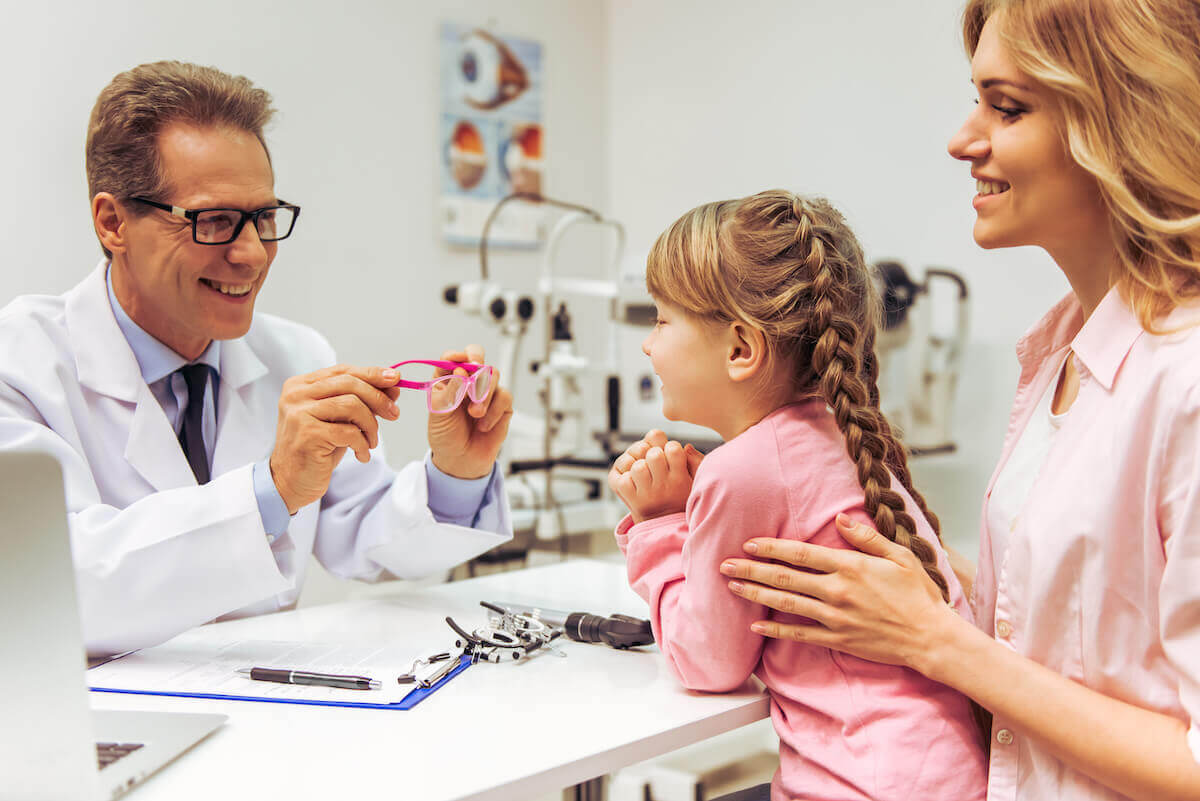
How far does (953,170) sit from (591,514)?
1.52 metres

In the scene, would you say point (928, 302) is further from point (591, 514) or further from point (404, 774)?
point (404, 774)

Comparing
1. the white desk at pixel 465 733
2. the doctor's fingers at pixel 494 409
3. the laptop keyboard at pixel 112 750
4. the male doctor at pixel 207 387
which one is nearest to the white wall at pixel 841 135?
the doctor's fingers at pixel 494 409

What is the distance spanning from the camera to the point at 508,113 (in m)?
3.66

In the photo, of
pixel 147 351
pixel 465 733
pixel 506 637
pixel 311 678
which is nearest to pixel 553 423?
pixel 147 351

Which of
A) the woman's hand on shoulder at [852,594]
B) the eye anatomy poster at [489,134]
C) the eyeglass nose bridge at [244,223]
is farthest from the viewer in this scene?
the eye anatomy poster at [489,134]

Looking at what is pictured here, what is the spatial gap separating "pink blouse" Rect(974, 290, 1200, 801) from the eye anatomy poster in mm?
2848

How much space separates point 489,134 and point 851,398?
290 centimetres

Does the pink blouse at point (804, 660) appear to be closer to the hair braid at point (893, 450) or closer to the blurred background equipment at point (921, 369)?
the hair braid at point (893, 450)

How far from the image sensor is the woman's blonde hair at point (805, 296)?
3.16ft

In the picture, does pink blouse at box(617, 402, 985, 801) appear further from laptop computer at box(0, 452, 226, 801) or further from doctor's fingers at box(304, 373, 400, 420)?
laptop computer at box(0, 452, 226, 801)

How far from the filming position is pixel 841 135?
127 inches

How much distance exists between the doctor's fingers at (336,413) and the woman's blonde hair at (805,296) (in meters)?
0.39

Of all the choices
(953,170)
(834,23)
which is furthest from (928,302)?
(834,23)

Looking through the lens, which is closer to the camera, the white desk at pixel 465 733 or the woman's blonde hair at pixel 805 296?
the white desk at pixel 465 733
